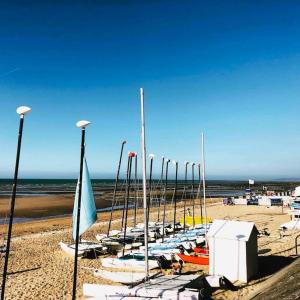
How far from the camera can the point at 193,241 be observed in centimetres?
2494

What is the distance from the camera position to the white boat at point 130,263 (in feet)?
61.4

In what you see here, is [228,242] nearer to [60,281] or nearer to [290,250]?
[290,250]

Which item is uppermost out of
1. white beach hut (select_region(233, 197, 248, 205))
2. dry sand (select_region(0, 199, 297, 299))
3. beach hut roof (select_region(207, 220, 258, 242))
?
white beach hut (select_region(233, 197, 248, 205))

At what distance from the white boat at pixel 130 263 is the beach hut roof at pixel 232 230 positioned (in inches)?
164

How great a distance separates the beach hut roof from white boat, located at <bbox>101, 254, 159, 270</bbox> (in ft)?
13.7

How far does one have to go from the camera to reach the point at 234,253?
15453 millimetres

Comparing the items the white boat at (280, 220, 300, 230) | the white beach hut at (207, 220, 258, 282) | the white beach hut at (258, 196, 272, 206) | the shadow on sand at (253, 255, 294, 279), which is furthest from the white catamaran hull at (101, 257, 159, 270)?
the white beach hut at (258, 196, 272, 206)

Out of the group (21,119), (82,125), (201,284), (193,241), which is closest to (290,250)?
(193,241)

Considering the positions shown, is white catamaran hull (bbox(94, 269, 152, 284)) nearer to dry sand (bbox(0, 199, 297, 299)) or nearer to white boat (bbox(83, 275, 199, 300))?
dry sand (bbox(0, 199, 297, 299))

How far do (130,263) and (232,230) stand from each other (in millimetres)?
6167

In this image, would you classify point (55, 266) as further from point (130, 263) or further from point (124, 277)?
point (124, 277)

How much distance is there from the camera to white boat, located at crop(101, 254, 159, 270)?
18703 millimetres

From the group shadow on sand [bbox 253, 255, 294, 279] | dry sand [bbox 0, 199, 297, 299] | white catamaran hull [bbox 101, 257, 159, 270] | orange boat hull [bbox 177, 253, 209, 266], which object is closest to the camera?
dry sand [bbox 0, 199, 297, 299]

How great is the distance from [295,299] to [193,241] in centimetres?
1890
